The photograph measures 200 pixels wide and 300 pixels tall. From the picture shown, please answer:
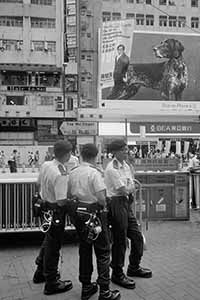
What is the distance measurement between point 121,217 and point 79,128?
21.9 ft

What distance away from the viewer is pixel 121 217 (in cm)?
468

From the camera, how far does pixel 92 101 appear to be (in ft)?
170

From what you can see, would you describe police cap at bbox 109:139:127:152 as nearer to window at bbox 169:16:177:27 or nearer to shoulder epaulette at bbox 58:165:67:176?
shoulder epaulette at bbox 58:165:67:176

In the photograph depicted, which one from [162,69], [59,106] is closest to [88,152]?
[162,69]

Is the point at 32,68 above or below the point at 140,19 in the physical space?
below

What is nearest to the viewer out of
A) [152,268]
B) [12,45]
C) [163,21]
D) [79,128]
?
[152,268]

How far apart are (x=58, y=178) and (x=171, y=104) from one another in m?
22.7

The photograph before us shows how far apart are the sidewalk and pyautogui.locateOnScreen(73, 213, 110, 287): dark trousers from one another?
31 centimetres

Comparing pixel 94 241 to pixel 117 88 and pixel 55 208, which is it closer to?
pixel 55 208

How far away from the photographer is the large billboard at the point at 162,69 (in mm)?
29125

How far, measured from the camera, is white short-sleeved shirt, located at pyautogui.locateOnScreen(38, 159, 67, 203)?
441 centimetres

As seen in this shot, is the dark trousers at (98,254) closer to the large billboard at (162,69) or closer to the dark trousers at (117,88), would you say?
the dark trousers at (117,88)

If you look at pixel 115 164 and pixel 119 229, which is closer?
pixel 119 229

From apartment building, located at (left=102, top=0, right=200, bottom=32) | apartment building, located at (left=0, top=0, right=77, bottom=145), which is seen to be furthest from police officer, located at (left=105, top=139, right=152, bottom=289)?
apartment building, located at (left=102, top=0, right=200, bottom=32)
